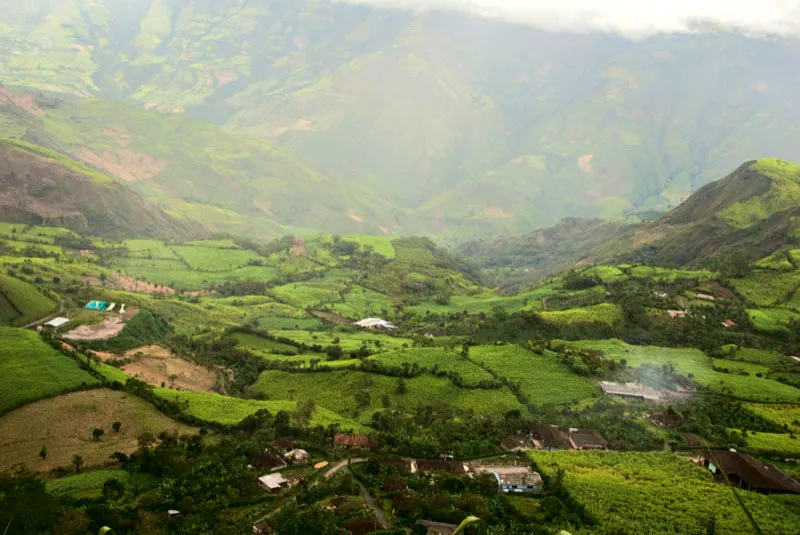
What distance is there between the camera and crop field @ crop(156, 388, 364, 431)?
61781 millimetres

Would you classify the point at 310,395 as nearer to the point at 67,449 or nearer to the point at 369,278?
the point at 67,449

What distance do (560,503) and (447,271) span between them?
391 feet

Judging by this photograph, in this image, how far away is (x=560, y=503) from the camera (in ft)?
154

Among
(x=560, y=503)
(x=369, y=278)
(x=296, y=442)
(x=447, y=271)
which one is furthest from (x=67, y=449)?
(x=447, y=271)

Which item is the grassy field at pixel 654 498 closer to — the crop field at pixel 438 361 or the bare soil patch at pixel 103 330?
the crop field at pixel 438 361

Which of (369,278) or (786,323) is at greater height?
→ (786,323)

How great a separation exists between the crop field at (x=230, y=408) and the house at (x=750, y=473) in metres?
27.5

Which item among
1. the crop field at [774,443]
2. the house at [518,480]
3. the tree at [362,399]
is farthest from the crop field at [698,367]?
the house at [518,480]

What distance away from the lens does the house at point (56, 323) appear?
3131 inches

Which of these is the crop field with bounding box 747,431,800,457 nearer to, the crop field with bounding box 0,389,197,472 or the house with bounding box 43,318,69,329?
the crop field with bounding box 0,389,197,472

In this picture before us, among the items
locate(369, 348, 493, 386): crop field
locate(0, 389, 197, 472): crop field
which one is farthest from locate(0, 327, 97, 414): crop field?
locate(369, 348, 493, 386): crop field

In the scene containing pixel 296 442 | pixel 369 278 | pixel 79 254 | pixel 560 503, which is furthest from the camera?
pixel 369 278

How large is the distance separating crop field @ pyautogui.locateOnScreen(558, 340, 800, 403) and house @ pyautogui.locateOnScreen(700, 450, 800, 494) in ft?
56.5

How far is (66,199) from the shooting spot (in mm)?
159750
